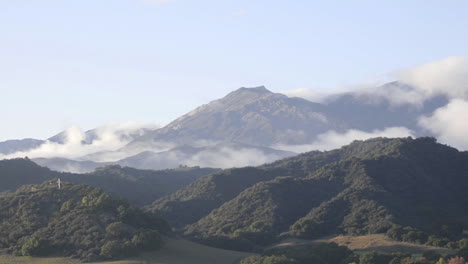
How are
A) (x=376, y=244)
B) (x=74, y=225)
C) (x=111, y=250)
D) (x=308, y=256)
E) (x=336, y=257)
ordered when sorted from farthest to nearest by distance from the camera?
(x=376, y=244) < (x=74, y=225) < (x=336, y=257) < (x=308, y=256) < (x=111, y=250)

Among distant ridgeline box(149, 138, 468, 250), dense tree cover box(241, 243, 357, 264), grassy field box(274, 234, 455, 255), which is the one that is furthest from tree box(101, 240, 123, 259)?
grassy field box(274, 234, 455, 255)

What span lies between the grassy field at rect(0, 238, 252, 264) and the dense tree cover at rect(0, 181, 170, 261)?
1574mm

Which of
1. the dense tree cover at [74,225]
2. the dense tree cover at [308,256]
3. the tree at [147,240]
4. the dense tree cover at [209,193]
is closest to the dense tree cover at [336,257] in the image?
the dense tree cover at [308,256]

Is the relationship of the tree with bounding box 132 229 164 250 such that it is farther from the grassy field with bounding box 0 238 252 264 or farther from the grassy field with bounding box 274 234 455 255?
the grassy field with bounding box 274 234 455 255

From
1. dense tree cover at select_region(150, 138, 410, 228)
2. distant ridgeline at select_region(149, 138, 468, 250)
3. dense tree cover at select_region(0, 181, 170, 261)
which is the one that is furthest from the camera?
dense tree cover at select_region(150, 138, 410, 228)

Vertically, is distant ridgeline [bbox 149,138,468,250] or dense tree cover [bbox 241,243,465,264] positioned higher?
distant ridgeline [bbox 149,138,468,250]

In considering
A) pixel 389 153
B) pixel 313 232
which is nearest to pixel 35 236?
pixel 313 232

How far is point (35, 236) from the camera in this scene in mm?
94188

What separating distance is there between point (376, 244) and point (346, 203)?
33.5m

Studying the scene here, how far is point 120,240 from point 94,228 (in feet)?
15.9

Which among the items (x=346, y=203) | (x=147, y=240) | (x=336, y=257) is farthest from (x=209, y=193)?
(x=147, y=240)

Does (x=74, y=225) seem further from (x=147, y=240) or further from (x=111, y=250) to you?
(x=147, y=240)

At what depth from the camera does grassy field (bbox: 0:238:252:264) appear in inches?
3516

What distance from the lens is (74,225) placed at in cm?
9819
